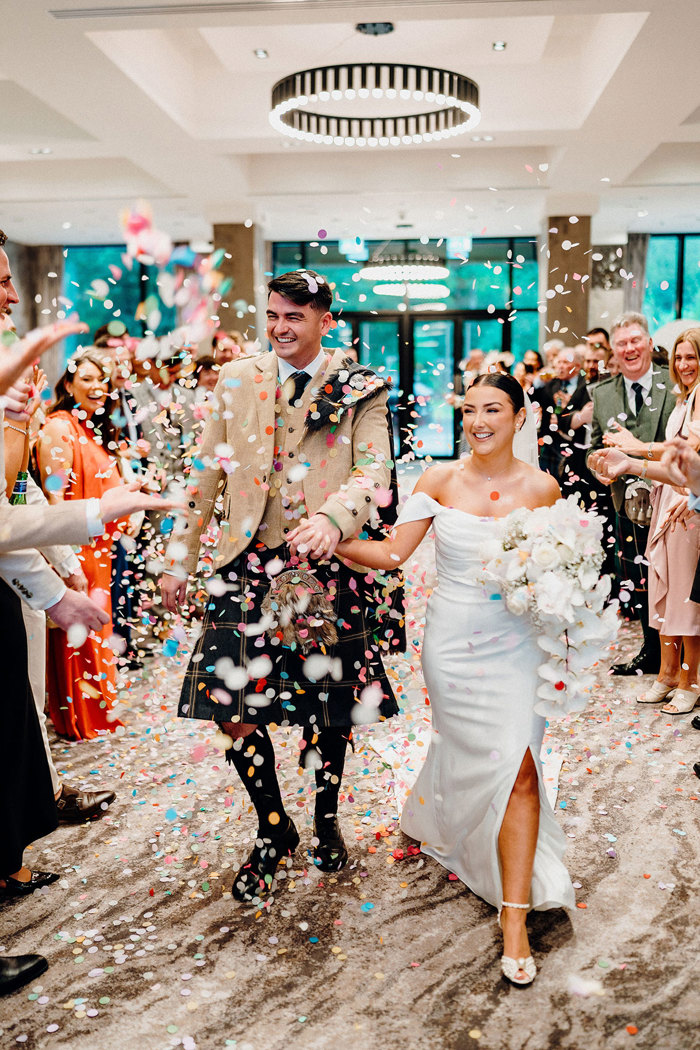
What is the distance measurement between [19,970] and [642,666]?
3739mm

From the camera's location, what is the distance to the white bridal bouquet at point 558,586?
2.45 meters

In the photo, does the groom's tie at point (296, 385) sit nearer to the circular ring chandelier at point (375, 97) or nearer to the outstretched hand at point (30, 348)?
the outstretched hand at point (30, 348)

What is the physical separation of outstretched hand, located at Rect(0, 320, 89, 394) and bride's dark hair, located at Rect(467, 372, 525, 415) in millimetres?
1292

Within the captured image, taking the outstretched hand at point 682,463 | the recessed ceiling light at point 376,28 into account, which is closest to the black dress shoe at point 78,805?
the outstretched hand at point 682,463

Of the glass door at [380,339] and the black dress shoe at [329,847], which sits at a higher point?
the glass door at [380,339]

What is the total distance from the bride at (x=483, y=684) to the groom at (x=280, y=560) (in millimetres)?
196

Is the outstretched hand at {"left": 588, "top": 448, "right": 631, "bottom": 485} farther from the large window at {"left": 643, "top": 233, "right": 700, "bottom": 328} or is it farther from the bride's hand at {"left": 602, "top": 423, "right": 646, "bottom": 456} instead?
the large window at {"left": 643, "top": 233, "right": 700, "bottom": 328}

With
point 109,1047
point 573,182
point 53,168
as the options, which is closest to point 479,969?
point 109,1047

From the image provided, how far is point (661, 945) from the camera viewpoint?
2502 mm

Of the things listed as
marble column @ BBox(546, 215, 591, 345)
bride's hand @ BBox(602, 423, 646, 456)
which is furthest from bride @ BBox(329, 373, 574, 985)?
marble column @ BBox(546, 215, 591, 345)

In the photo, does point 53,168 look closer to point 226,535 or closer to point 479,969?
point 226,535

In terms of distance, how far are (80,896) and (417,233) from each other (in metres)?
12.8

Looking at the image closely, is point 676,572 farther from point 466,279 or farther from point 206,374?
point 466,279

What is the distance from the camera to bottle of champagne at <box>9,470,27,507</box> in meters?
2.94
